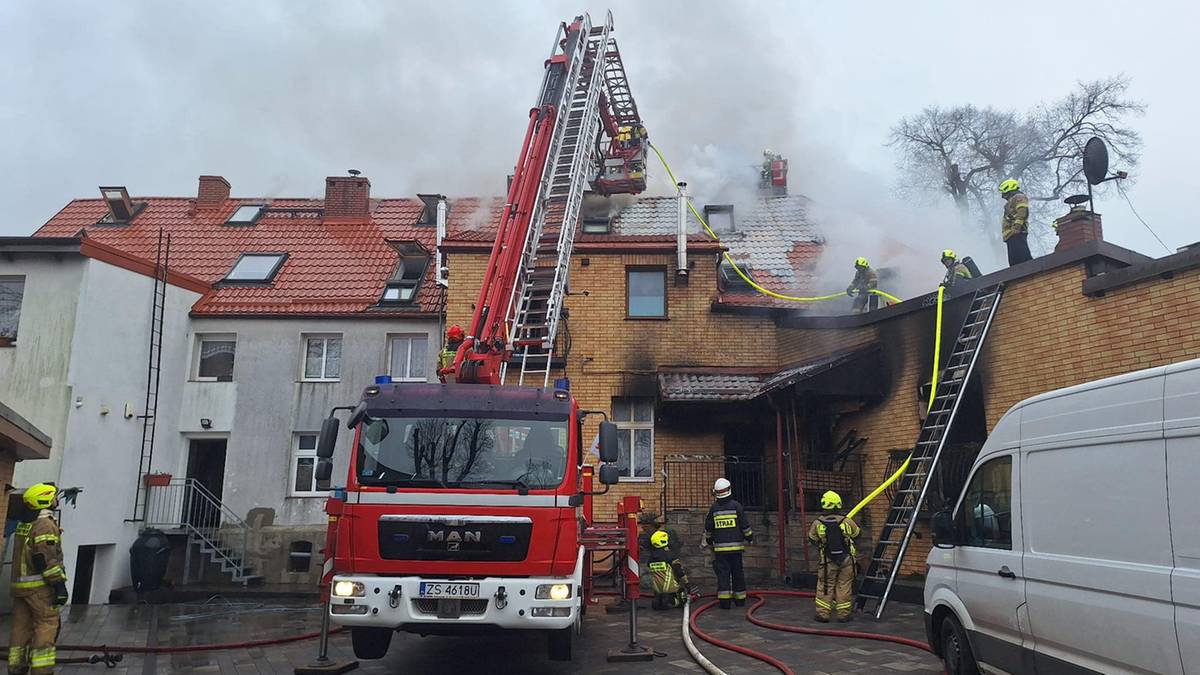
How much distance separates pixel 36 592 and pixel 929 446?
31.7 feet

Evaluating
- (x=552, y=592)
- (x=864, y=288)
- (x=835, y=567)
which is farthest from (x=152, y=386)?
(x=864, y=288)

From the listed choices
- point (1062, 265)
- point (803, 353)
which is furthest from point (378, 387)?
point (803, 353)

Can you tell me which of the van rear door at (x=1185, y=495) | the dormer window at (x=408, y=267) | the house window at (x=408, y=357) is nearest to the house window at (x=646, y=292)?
the house window at (x=408, y=357)

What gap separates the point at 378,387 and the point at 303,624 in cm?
571

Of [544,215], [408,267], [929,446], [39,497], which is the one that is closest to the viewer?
[39,497]

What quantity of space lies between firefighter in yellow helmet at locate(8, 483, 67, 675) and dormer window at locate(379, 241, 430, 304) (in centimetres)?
1012

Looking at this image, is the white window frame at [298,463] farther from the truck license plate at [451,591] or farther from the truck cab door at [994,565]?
the truck cab door at [994,565]

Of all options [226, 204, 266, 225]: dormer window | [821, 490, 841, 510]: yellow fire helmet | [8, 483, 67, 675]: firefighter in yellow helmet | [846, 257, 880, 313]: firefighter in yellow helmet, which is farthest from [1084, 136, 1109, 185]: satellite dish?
[226, 204, 266, 225]: dormer window

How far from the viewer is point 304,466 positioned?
15.6 meters

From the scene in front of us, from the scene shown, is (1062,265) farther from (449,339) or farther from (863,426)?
(449,339)

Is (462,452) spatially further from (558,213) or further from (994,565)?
(558,213)

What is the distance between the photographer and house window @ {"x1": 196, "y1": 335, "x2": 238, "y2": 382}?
52.8 ft

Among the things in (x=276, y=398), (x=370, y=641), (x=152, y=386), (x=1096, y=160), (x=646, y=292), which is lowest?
(x=370, y=641)

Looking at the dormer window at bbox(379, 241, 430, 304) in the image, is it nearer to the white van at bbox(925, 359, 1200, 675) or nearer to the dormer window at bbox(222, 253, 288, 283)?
the dormer window at bbox(222, 253, 288, 283)
